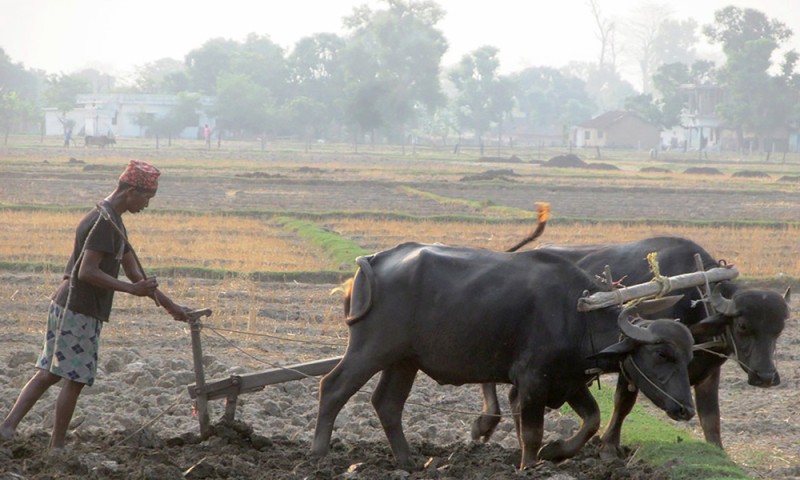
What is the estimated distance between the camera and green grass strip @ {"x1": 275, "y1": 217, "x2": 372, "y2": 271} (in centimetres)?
1747

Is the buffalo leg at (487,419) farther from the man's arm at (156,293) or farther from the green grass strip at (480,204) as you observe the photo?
the green grass strip at (480,204)

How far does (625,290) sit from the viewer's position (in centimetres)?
689

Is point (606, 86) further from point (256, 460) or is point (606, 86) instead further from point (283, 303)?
point (256, 460)

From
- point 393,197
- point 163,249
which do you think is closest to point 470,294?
point 163,249

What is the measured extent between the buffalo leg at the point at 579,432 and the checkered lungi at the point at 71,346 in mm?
2672

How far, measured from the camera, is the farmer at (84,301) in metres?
6.71

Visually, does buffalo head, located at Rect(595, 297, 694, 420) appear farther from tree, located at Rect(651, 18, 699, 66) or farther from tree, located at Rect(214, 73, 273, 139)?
tree, located at Rect(651, 18, 699, 66)

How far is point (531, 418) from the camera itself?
23.1 feet

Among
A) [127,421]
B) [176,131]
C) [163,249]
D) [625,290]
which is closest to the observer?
[625,290]

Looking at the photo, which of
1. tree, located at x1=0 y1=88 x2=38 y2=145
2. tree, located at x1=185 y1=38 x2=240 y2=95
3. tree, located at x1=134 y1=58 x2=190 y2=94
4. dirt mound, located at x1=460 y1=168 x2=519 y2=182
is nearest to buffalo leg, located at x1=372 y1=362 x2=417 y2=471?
dirt mound, located at x1=460 y1=168 x2=519 y2=182

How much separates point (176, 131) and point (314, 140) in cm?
1070

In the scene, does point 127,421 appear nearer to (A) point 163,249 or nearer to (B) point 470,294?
(B) point 470,294

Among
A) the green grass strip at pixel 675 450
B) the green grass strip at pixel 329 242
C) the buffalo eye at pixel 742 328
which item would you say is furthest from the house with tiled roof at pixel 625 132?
the buffalo eye at pixel 742 328

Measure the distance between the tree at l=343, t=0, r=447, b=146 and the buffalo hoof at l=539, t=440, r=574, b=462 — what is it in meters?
78.0
